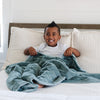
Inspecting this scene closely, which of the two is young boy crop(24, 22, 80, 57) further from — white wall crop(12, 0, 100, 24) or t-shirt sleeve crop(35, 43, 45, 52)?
white wall crop(12, 0, 100, 24)

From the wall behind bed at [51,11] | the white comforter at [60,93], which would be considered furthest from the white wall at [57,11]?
the white comforter at [60,93]

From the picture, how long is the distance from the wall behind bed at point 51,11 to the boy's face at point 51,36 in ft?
1.22

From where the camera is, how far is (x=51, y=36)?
174 centimetres

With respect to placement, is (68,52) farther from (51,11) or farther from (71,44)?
(51,11)

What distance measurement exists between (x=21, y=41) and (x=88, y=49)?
1.99 feet

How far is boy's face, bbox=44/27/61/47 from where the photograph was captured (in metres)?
1.74

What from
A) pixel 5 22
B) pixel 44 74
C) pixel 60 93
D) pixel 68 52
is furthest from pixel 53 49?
pixel 5 22

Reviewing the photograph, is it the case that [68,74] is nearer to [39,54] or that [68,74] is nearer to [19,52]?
[39,54]

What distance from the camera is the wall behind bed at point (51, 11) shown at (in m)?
2.03

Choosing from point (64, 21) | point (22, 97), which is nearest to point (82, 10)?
point (64, 21)

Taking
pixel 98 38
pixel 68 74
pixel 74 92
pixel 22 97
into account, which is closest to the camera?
pixel 22 97

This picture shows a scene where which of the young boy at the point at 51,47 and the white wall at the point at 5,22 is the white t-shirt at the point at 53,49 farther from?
→ the white wall at the point at 5,22

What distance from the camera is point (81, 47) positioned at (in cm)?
173

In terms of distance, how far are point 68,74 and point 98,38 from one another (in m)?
0.49
